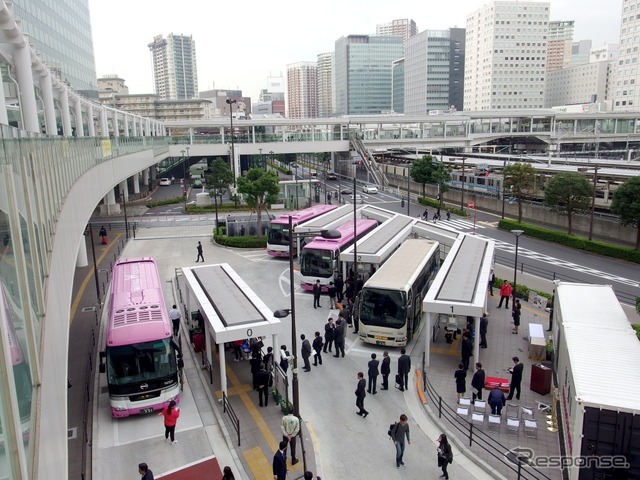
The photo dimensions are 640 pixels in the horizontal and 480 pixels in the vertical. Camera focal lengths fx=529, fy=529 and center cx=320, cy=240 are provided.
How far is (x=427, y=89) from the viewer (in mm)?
169000

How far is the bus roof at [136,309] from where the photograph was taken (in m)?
13.3

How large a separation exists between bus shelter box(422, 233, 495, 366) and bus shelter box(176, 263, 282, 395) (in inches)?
196

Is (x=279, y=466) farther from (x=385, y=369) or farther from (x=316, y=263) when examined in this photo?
(x=316, y=263)

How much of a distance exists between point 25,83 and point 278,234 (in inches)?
665

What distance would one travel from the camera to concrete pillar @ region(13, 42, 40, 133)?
1527cm

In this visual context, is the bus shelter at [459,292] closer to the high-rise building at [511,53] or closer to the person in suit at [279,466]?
the person in suit at [279,466]

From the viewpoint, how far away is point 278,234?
30.9m

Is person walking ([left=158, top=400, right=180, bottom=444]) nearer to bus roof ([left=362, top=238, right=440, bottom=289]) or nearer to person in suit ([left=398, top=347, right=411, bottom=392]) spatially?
person in suit ([left=398, top=347, right=411, bottom=392])

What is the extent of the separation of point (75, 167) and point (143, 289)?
15.1ft

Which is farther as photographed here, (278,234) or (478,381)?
(278,234)

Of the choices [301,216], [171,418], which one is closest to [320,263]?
[301,216]

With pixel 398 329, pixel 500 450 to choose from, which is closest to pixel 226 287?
pixel 398 329

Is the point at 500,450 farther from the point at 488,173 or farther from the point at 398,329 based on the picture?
the point at 488,173

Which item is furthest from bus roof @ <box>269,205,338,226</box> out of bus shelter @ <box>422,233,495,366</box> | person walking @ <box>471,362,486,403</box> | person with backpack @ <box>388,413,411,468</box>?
person with backpack @ <box>388,413,411,468</box>
